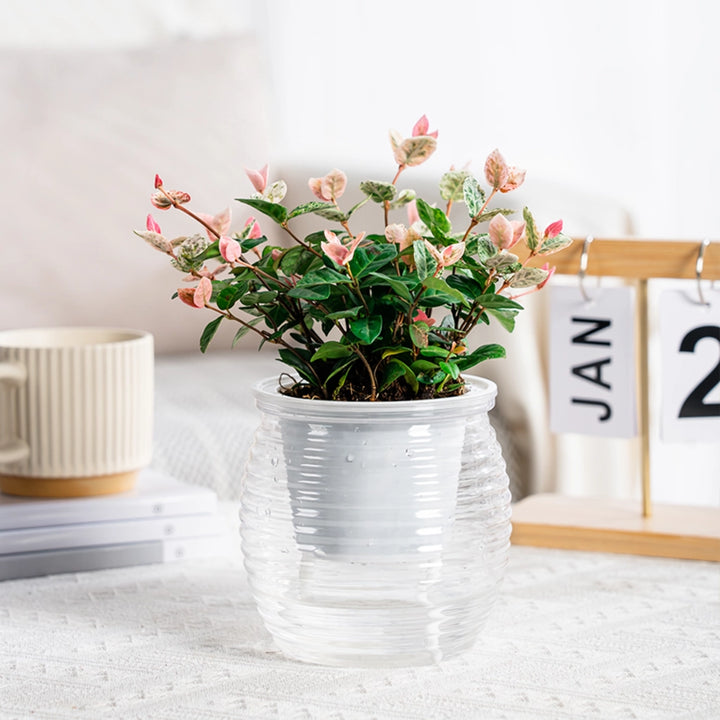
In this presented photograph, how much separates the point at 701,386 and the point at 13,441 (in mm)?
532

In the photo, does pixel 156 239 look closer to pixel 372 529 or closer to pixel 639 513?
pixel 372 529

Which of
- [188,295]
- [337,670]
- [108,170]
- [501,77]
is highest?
[501,77]

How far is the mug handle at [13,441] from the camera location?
0.75m

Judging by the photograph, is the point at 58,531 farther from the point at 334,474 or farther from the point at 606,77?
the point at 606,77

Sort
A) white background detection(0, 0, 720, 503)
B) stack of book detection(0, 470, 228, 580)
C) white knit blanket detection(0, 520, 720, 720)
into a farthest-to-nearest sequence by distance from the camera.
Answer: white background detection(0, 0, 720, 503) → stack of book detection(0, 470, 228, 580) → white knit blanket detection(0, 520, 720, 720)

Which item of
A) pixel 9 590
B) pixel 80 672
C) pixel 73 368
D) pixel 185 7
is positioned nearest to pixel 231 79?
pixel 185 7

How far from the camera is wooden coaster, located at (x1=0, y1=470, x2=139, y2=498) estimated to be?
0.77 meters

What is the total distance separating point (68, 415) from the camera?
0.76m

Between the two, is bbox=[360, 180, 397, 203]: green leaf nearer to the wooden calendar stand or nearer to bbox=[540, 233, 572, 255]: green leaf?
bbox=[540, 233, 572, 255]: green leaf

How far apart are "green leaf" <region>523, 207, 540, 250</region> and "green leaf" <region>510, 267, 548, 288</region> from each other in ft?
0.06

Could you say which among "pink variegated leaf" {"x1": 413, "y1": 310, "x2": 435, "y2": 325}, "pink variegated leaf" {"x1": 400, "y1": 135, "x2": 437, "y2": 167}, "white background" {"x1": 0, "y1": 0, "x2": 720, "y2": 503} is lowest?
"pink variegated leaf" {"x1": 413, "y1": 310, "x2": 435, "y2": 325}

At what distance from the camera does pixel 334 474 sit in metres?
0.57

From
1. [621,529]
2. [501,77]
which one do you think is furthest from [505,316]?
[501,77]

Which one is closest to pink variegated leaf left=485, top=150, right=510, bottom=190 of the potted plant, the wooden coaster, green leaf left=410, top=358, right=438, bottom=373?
the potted plant
